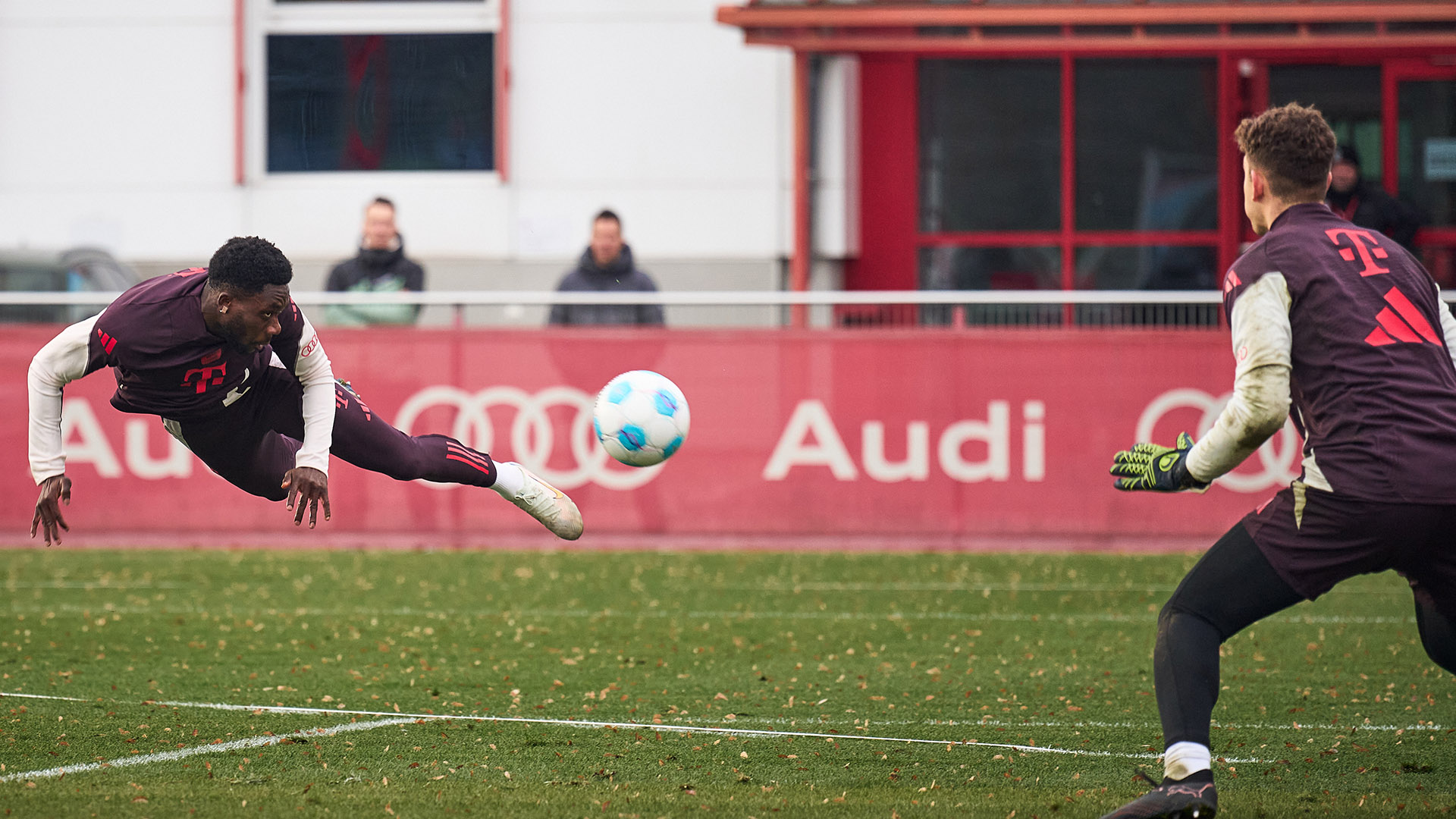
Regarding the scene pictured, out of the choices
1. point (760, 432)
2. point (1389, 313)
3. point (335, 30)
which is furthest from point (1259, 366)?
point (335, 30)

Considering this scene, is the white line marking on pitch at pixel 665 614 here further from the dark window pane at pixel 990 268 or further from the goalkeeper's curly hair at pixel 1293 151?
the dark window pane at pixel 990 268

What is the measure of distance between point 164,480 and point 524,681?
5.79 meters

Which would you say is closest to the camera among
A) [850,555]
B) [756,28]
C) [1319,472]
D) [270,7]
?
[1319,472]

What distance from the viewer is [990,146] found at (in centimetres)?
1667

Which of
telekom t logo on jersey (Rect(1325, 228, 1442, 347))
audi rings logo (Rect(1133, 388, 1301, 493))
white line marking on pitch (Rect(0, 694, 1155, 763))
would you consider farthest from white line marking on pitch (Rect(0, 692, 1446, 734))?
audi rings logo (Rect(1133, 388, 1301, 493))

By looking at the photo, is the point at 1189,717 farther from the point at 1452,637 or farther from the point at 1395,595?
the point at 1395,595

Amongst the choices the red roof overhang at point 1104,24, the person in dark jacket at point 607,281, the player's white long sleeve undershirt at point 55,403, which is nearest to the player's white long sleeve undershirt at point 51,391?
the player's white long sleeve undershirt at point 55,403

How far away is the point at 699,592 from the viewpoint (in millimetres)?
10062

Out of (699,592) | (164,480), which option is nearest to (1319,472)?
(699,592)

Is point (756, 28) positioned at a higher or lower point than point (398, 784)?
higher

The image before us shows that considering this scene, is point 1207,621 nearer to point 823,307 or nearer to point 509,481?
point 509,481

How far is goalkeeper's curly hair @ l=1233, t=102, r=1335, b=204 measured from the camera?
4.61 m

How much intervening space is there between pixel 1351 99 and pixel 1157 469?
41.3ft

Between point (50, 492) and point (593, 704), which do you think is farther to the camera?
point (593, 704)
